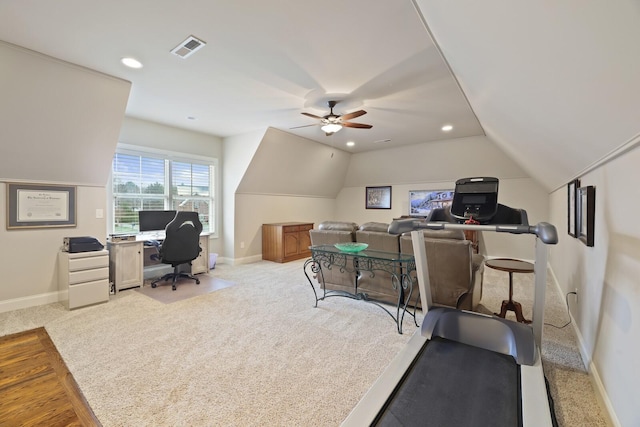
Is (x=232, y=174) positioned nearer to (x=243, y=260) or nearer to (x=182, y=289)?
(x=243, y=260)

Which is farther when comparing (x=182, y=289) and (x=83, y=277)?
(x=182, y=289)

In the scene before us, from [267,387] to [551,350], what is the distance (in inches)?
98.2

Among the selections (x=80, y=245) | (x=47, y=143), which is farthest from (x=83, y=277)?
(x=47, y=143)

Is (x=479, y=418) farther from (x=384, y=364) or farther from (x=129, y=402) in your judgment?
(x=129, y=402)

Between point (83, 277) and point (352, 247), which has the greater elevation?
point (352, 247)

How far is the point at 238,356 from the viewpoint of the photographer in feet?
7.59

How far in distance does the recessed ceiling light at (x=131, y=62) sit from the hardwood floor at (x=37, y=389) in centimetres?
290

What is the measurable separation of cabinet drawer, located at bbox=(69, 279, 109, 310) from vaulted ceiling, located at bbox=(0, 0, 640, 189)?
2591 millimetres

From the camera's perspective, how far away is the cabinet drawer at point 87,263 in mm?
3305

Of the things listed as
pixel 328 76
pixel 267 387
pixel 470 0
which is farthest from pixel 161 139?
pixel 470 0

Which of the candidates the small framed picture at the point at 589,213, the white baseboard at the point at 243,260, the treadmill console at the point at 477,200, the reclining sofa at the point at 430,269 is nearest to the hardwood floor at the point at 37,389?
the reclining sofa at the point at 430,269

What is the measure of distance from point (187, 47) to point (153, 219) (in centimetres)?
311

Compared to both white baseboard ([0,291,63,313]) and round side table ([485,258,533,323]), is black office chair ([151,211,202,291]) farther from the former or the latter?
round side table ([485,258,533,323])

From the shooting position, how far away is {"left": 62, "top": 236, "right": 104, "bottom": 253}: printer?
11.1 ft
